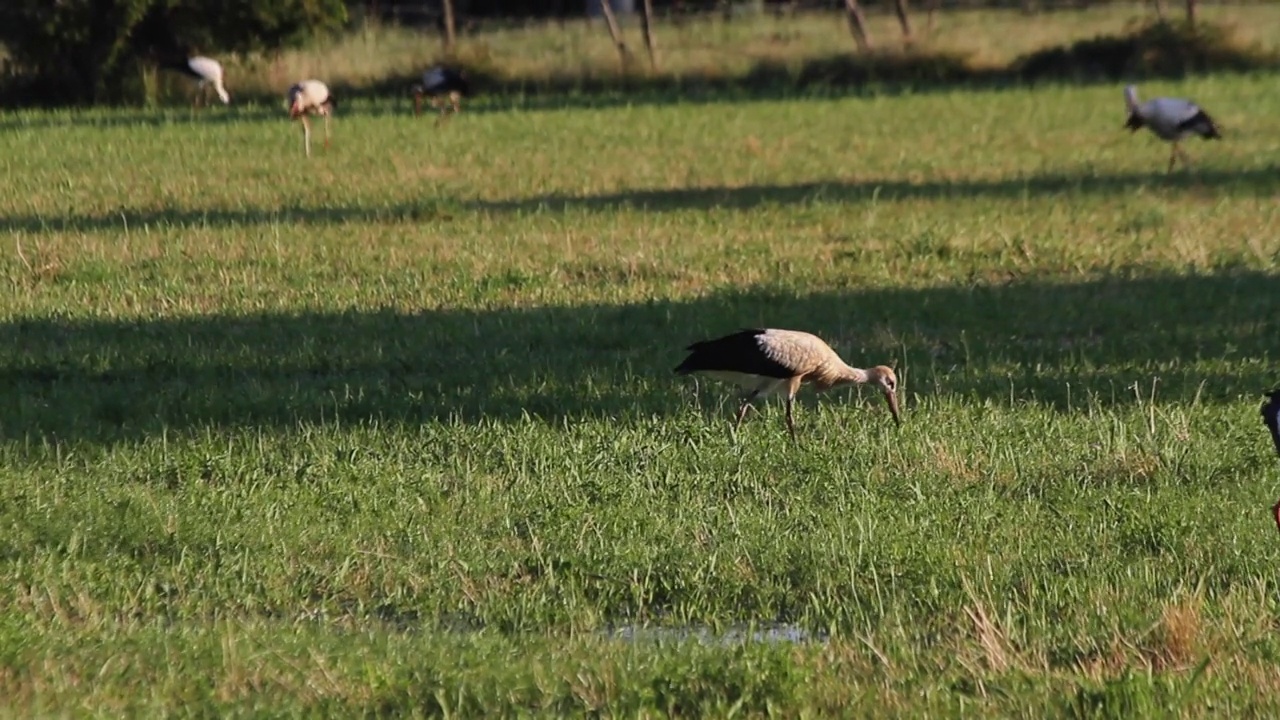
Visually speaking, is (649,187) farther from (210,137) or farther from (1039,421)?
(1039,421)

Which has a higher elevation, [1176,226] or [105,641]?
[105,641]

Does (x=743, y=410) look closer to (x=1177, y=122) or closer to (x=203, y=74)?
(x=1177, y=122)

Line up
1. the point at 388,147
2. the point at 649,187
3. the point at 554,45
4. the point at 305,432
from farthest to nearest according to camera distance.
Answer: the point at 554,45 < the point at 388,147 < the point at 649,187 < the point at 305,432

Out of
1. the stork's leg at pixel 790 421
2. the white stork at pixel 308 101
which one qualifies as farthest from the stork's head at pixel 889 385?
the white stork at pixel 308 101

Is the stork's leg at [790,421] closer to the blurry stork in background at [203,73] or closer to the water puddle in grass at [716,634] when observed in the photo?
the water puddle in grass at [716,634]

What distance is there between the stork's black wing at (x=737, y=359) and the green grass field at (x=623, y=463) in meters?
0.30

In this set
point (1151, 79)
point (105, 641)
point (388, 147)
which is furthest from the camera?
point (1151, 79)

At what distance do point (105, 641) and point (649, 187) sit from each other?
14.0m

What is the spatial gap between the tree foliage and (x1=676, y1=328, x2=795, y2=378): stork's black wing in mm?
21885

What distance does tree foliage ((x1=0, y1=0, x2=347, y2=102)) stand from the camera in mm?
29094

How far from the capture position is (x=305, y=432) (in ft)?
29.2

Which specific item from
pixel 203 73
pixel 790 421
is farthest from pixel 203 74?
pixel 790 421

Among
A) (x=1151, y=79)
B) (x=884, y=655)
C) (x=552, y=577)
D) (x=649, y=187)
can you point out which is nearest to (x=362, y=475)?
(x=552, y=577)

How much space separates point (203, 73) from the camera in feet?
95.6
